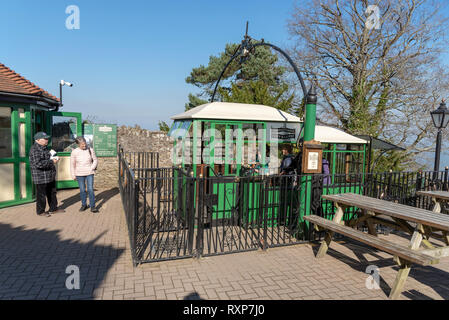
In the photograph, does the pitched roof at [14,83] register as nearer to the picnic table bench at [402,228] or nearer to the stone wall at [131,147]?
the stone wall at [131,147]

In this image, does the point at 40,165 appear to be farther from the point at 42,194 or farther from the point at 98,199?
the point at 98,199

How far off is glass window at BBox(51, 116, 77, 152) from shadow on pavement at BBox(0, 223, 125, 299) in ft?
13.9

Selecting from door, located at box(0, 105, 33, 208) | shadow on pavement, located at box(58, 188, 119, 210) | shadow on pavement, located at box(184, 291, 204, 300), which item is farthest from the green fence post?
door, located at box(0, 105, 33, 208)

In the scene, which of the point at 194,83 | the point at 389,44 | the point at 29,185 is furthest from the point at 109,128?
the point at 194,83

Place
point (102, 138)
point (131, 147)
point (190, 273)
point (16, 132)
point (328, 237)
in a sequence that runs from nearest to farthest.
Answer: point (190, 273) < point (328, 237) < point (16, 132) < point (102, 138) < point (131, 147)

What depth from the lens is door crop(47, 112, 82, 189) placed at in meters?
9.67

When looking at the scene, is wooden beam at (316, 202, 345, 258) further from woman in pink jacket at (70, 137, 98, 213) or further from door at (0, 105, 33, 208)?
door at (0, 105, 33, 208)

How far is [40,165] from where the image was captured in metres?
6.78

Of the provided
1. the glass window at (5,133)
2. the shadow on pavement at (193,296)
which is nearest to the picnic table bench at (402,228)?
the shadow on pavement at (193,296)

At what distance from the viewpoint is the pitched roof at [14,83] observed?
297 inches

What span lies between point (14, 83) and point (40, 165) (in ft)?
9.07

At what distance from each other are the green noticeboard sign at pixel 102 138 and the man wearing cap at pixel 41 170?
353 cm

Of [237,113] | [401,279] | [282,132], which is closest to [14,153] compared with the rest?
[237,113]

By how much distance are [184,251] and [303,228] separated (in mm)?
2252
